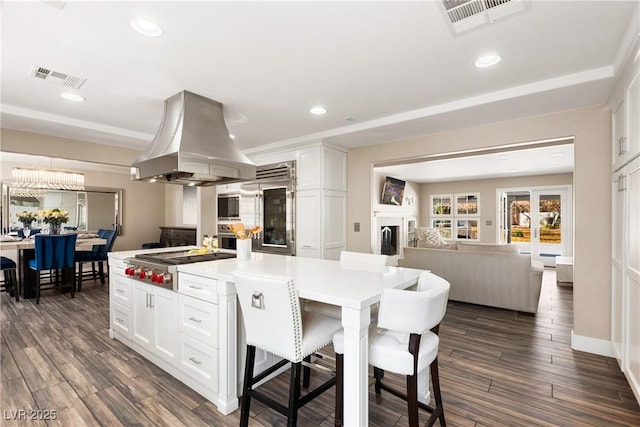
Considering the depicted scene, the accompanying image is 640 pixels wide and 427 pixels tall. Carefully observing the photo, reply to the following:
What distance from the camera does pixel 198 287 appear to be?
7.20 feet

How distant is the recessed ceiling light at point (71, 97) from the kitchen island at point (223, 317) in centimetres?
184

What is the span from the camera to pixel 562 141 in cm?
315

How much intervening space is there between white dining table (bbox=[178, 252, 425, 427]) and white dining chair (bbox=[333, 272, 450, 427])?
96 mm

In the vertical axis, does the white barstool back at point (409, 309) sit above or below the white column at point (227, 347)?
above

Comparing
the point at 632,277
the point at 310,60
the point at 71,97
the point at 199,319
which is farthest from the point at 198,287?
the point at 632,277

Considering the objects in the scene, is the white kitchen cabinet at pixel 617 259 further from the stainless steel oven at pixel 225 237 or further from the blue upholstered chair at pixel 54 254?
the blue upholstered chair at pixel 54 254

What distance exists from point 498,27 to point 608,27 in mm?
671

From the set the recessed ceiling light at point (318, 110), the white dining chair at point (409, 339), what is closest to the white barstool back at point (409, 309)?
the white dining chair at point (409, 339)

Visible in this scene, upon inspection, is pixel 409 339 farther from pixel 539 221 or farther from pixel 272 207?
pixel 539 221

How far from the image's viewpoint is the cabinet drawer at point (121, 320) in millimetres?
2932

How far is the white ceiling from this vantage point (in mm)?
1753

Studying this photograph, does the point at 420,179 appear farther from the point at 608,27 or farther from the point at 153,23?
the point at 153,23

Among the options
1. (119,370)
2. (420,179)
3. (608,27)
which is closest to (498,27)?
(608,27)

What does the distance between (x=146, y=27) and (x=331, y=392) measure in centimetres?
276
